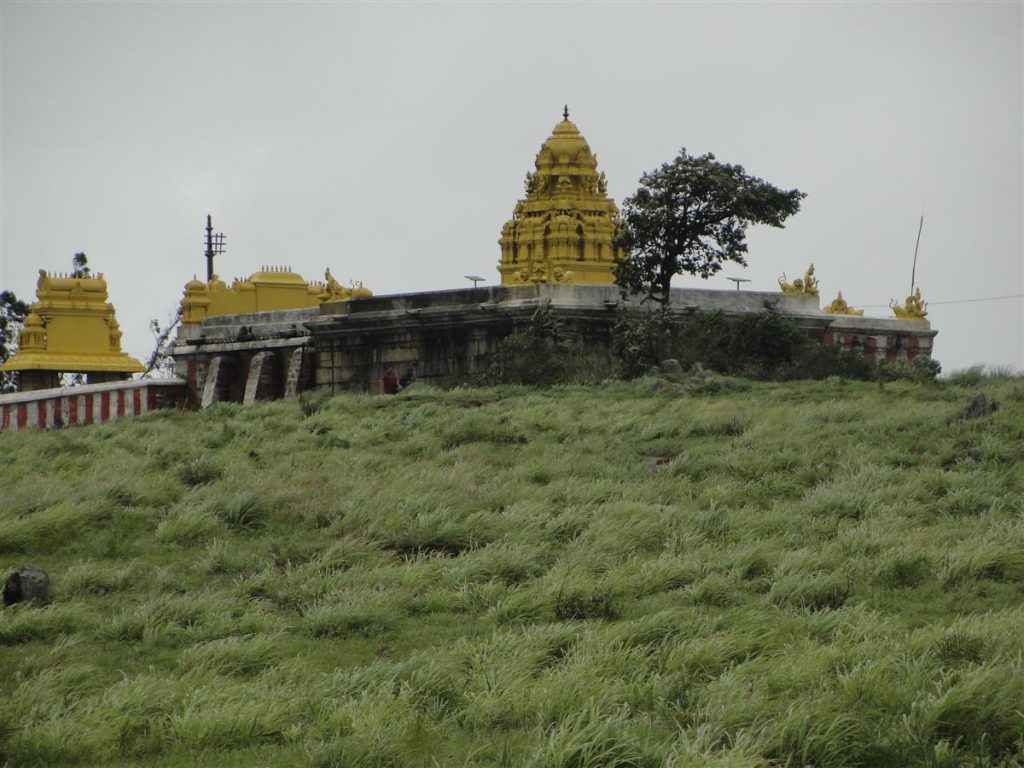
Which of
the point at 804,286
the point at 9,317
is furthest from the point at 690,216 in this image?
the point at 9,317

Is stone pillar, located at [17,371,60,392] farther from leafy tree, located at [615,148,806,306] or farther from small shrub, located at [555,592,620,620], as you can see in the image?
small shrub, located at [555,592,620,620]

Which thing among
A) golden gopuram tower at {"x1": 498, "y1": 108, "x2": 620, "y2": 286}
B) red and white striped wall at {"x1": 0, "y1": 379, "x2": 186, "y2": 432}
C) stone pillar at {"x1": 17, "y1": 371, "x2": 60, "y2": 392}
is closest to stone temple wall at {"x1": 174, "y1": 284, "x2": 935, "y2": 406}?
red and white striped wall at {"x1": 0, "y1": 379, "x2": 186, "y2": 432}

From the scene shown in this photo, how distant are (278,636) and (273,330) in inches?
988

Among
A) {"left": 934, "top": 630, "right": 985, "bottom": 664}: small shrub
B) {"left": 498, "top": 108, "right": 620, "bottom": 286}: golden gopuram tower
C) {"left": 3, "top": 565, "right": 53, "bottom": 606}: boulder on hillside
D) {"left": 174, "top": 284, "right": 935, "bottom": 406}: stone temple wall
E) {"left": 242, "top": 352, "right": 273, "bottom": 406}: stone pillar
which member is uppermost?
{"left": 498, "top": 108, "right": 620, "bottom": 286}: golden gopuram tower

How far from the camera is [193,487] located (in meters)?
16.7

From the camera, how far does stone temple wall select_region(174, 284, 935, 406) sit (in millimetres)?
30219

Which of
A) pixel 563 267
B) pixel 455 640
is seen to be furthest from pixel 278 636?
pixel 563 267

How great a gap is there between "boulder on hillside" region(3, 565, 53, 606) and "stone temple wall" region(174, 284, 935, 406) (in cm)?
1697

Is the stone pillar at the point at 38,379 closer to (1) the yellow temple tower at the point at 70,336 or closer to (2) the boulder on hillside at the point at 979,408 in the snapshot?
(1) the yellow temple tower at the point at 70,336

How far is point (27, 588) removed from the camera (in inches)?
470

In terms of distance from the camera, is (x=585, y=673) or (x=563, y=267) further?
(x=563, y=267)

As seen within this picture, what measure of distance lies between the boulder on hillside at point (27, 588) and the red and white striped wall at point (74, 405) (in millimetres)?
19901

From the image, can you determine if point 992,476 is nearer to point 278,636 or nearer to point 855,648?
point 855,648

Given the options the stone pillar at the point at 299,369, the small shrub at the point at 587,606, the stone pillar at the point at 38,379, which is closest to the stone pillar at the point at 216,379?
the stone pillar at the point at 299,369
